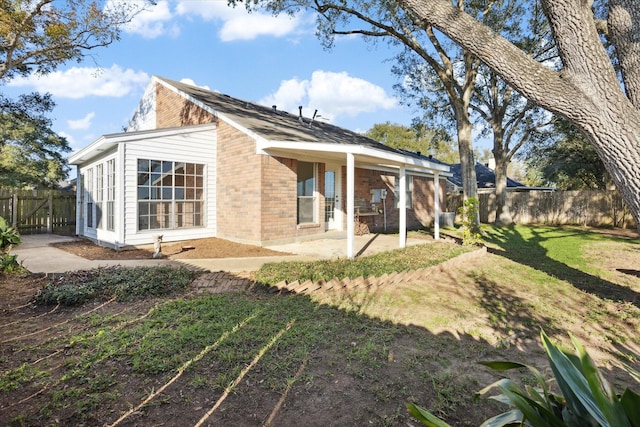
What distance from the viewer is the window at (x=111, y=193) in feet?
32.0

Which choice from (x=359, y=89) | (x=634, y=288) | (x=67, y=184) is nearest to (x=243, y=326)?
(x=634, y=288)

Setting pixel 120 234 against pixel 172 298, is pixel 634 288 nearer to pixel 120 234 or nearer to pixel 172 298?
pixel 172 298

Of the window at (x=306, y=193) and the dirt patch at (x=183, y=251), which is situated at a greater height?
the window at (x=306, y=193)

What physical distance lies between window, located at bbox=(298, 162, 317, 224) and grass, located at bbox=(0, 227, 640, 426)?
4.63m

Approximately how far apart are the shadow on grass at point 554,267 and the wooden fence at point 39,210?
52.7 ft

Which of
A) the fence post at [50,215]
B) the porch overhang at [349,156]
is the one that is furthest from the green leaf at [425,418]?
the fence post at [50,215]

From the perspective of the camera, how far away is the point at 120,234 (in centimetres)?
912

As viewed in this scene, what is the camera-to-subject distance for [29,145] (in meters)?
21.7

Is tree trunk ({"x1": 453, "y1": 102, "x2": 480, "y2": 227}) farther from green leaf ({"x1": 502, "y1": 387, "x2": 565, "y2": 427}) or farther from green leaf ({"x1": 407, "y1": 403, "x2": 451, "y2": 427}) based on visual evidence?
green leaf ({"x1": 407, "y1": 403, "x2": 451, "y2": 427})

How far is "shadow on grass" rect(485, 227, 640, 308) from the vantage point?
20.1ft

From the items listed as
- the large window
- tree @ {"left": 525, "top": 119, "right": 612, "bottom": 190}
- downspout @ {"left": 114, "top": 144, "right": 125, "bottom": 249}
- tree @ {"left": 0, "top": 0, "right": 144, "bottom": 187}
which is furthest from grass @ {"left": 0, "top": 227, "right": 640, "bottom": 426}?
tree @ {"left": 525, "top": 119, "right": 612, "bottom": 190}

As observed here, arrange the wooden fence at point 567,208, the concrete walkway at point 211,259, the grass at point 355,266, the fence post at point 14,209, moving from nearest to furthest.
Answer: the grass at point 355,266, the concrete walkway at point 211,259, the fence post at point 14,209, the wooden fence at point 567,208

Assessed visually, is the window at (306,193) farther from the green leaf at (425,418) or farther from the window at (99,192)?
the green leaf at (425,418)

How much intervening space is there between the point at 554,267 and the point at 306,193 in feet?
23.4
